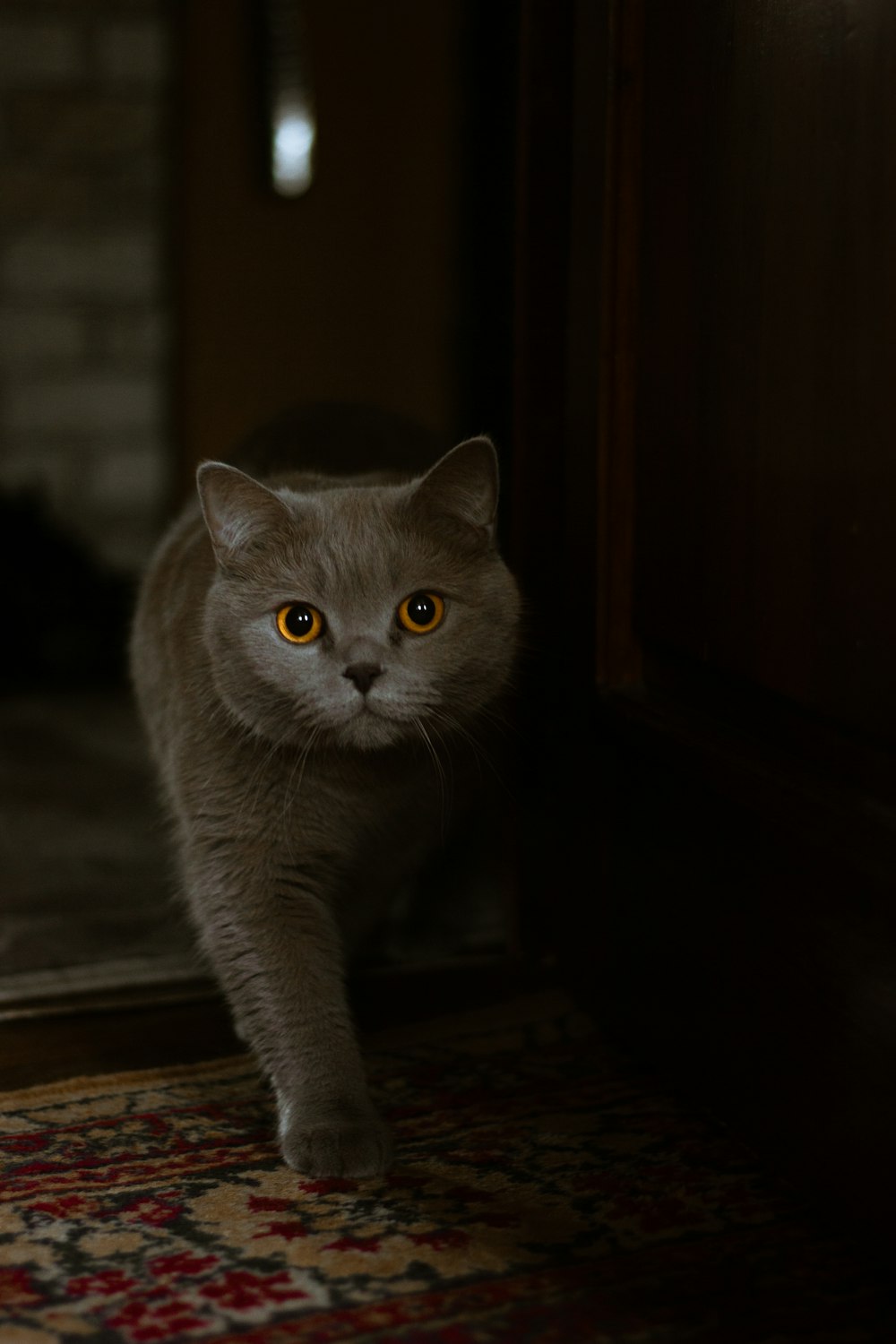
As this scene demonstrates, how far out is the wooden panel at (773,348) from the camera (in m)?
1.05

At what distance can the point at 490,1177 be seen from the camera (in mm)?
1249

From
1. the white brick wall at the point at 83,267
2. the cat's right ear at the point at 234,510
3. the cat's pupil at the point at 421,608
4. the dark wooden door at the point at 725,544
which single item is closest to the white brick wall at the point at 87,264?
the white brick wall at the point at 83,267

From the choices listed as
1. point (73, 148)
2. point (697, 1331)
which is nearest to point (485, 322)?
point (73, 148)

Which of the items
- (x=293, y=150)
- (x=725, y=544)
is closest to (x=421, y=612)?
(x=725, y=544)

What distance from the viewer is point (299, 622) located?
1316mm

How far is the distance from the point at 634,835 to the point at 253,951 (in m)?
0.40

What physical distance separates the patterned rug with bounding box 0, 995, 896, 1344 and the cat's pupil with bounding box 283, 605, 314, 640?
463mm

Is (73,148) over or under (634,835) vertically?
over

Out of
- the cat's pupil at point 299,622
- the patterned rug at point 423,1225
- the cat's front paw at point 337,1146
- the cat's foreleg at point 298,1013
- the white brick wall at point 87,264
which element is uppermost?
the white brick wall at point 87,264

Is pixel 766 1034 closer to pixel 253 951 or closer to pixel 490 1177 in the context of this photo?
pixel 490 1177

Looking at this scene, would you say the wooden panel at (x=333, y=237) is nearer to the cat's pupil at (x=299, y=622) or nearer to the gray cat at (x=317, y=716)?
the gray cat at (x=317, y=716)

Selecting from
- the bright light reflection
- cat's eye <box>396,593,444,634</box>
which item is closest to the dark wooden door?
cat's eye <box>396,593,444,634</box>

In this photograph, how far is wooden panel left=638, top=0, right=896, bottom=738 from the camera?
1.05 m

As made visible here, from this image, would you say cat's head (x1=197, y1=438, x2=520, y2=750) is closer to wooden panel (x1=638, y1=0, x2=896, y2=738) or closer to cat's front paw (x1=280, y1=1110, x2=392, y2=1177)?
wooden panel (x1=638, y1=0, x2=896, y2=738)
